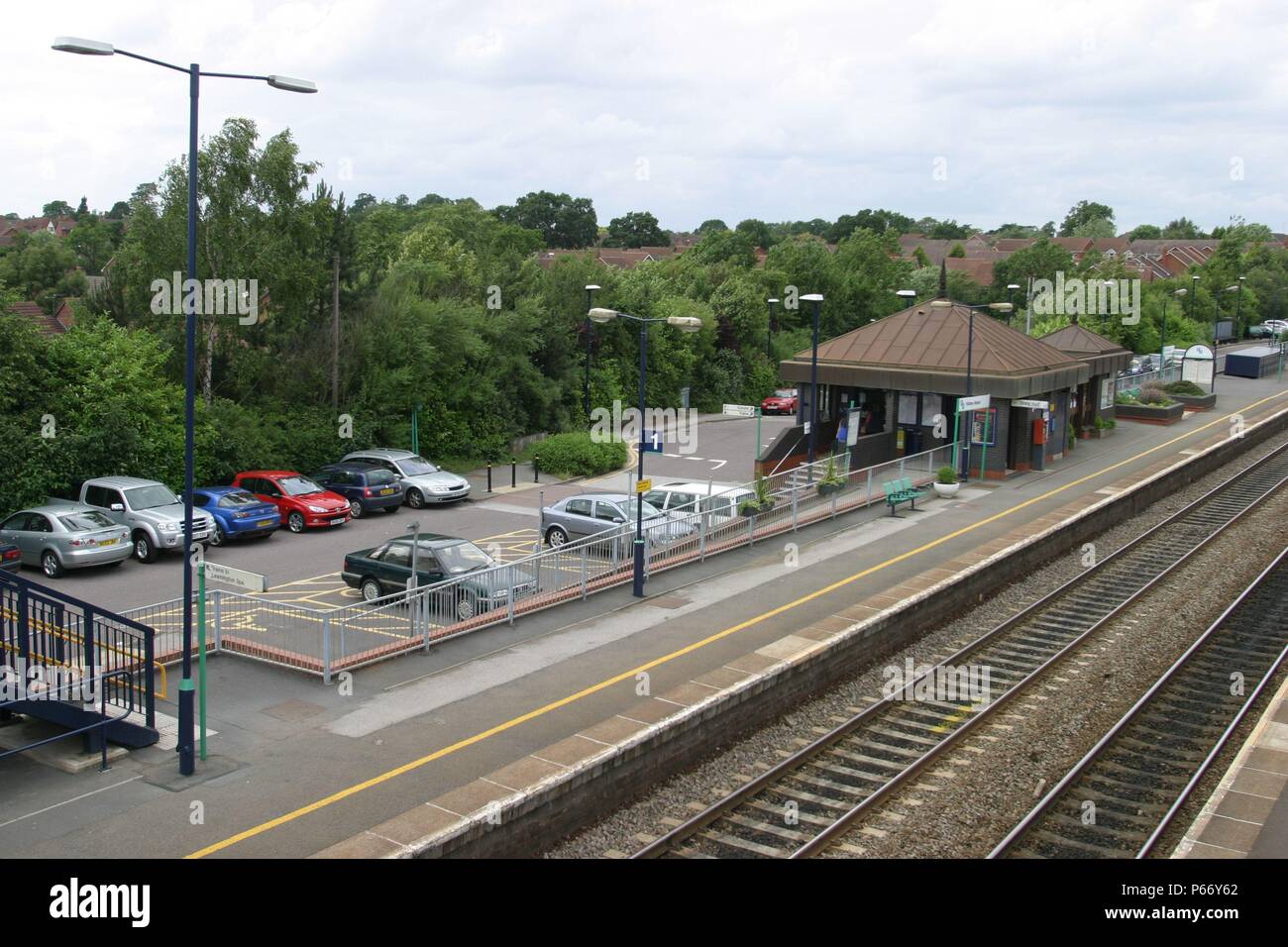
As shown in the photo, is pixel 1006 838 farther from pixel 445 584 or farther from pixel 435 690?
pixel 445 584

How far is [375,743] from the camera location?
48.4 feet

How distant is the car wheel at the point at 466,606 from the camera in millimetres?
20281

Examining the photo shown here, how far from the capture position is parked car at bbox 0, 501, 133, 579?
24.2 meters

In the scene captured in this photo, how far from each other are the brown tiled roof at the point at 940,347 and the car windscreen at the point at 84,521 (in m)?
24.0

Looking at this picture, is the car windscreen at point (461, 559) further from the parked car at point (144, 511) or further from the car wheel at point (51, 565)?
the car wheel at point (51, 565)

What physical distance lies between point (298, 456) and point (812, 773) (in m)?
23.6

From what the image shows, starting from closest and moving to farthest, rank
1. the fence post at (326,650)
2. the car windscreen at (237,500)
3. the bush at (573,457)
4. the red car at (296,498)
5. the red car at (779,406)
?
the fence post at (326,650) < the car windscreen at (237,500) < the red car at (296,498) < the bush at (573,457) < the red car at (779,406)

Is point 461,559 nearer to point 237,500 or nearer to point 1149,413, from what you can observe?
point 237,500

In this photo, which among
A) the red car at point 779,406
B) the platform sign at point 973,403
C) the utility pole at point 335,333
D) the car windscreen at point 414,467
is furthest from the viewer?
the red car at point 779,406

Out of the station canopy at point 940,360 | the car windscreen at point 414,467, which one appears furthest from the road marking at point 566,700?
the car windscreen at point 414,467

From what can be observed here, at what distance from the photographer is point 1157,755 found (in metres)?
16.9

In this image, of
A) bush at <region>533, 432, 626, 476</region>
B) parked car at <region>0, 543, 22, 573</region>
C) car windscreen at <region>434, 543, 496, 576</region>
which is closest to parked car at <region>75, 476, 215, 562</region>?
parked car at <region>0, 543, 22, 573</region>

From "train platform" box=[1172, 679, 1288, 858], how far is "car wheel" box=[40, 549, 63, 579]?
2159cm
